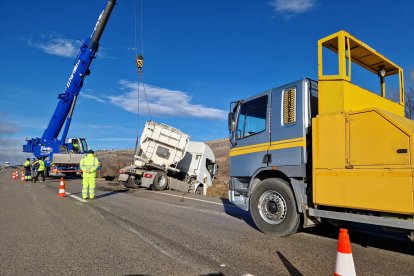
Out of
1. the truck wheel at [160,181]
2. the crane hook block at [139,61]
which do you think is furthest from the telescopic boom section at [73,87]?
the truck wheel at [160,181]

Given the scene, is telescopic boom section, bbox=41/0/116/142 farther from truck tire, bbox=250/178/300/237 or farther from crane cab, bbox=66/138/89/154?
truck tire, bbox=250/178/300/237

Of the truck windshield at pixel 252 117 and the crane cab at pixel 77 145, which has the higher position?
the crane cab at pixel 77 145

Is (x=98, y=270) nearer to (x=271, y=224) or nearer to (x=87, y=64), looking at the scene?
(x=271, y=224)

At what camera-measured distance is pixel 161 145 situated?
53.2 feet

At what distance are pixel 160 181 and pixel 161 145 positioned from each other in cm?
164

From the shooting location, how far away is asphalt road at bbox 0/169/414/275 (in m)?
4.13

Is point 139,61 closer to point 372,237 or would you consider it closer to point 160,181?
point 160,181

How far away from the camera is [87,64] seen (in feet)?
71.8

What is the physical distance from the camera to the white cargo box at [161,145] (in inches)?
633

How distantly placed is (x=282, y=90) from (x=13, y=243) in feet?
16.1

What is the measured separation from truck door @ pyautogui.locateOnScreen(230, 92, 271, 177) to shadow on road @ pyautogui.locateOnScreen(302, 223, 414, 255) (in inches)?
63.1

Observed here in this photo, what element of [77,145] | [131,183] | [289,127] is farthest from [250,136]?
[77,145]

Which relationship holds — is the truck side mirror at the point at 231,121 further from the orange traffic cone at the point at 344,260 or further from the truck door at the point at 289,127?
the orange traffic cone at the point at 344,260

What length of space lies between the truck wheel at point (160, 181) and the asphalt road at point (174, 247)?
772 cm
